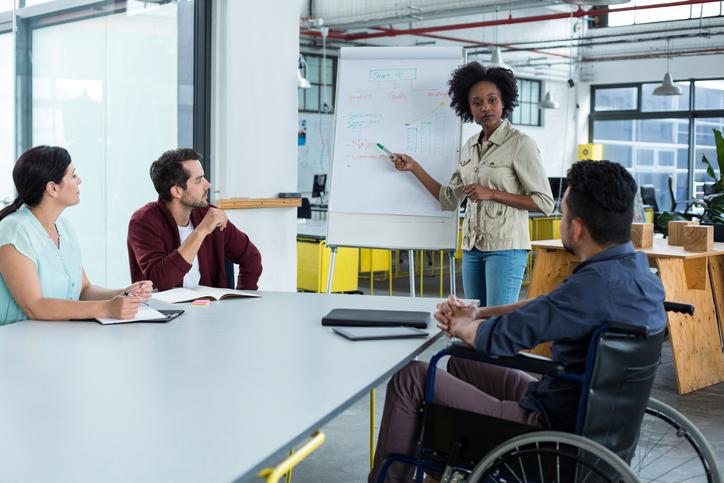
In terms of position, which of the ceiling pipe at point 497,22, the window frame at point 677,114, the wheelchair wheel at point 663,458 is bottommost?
the wheelchair wheel at point 663,458

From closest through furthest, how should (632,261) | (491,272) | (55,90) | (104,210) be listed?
(632,261) < (491,272) < (55,90) < (104,210)

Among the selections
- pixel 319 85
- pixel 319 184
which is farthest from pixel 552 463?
pixel 319 85

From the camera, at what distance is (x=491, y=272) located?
11.8ft

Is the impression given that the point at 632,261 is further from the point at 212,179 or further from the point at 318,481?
the point at 212,179

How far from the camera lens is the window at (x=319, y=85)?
44.5 feet

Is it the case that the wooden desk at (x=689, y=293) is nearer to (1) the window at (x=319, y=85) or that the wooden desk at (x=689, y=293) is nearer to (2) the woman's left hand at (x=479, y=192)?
(2) the woman's left hand at (x=479, y=192)

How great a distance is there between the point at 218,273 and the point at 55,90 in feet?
5.24

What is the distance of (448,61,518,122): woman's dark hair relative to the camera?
374 cm

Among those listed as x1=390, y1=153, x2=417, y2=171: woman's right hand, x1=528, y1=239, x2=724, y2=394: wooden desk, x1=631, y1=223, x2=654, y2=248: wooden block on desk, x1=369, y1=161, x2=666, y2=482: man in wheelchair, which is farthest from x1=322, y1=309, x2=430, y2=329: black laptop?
x1=631, y1=223, x2=654, y2=248: wooden block on desk

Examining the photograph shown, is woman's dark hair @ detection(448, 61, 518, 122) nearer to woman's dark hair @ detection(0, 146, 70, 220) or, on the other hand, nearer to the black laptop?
the black laptop

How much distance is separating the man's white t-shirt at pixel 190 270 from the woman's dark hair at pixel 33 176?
0.65 meters

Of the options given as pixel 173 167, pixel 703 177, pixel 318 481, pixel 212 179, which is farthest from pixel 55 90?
pixel 703 177

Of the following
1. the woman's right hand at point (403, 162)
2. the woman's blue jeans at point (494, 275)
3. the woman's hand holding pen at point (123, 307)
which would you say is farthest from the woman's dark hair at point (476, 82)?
the woman's hand holding pen at point (123, 307)

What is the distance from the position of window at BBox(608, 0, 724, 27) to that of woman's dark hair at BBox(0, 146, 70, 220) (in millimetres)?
10816
